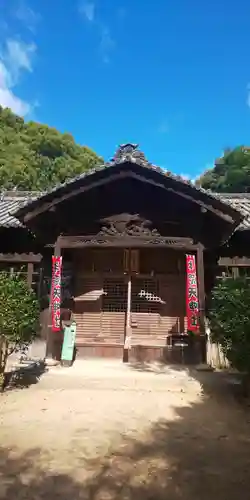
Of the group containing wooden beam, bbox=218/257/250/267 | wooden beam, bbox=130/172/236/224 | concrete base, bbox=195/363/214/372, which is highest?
wooden beam, bbox=130/172/236/224

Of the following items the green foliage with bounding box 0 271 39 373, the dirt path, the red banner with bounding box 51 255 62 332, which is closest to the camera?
the dirt path

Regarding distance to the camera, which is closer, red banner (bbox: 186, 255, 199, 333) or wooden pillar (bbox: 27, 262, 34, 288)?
red banner (bbox: 186, 255, 199, 333)

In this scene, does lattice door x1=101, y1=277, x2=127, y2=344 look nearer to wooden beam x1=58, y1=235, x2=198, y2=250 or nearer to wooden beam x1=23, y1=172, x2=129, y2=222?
wooden beam x1=58, y1=235, x2=198, y2=250

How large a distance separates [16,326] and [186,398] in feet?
12.3

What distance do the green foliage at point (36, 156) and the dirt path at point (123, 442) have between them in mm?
38813

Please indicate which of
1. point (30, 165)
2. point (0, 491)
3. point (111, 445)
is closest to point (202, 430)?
point (111, 445)

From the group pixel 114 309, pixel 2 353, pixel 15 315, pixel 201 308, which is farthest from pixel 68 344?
pixel 201 308

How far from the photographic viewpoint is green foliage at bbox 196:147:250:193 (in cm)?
5216

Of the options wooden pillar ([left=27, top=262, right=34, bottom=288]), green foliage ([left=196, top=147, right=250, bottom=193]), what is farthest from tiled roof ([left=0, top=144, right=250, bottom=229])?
green foliage ([left=196, top=147, right=250, bottom=193])

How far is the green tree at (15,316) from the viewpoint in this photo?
7.38 metres

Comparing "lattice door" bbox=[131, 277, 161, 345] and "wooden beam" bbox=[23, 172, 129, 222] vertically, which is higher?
"wooden beam" bbox=[23, 172, 129, 222]

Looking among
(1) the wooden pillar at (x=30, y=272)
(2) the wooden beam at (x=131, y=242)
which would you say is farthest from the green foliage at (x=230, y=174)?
(1) the wooden pillar at (x=30, y=272)

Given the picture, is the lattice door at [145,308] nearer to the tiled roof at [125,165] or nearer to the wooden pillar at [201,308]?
the wooden pillar at [201,308]

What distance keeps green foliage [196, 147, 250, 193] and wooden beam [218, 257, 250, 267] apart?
39074 mm
